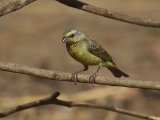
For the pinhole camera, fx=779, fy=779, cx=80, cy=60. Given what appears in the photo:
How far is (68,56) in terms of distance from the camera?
31.9 ft

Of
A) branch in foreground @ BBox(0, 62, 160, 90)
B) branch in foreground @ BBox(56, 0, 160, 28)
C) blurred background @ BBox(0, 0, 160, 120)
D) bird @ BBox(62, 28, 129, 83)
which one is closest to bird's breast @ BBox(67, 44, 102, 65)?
bird @ BBox(62, 28, 129, 83)

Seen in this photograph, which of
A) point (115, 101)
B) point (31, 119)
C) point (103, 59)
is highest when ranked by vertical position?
point (103, 59)

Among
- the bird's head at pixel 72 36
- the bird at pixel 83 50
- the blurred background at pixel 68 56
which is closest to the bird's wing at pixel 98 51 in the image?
the bird at pixel 83 50

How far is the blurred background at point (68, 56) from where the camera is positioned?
7421 mm

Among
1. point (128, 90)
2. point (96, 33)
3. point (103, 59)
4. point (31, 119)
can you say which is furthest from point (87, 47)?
point (96, 33)

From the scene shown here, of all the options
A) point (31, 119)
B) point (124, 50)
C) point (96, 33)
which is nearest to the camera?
point (31, 119)

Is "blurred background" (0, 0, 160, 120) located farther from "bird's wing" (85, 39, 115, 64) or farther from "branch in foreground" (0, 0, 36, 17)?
"branch in foreground" (0, 0, 36, 17)

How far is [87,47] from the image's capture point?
5.32 metres

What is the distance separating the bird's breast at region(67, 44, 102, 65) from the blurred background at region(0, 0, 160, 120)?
0.58 m

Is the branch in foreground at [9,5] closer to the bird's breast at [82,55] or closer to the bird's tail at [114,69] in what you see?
the bird's breast at [82,55]

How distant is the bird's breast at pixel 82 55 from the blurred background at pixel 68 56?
22.7 inches

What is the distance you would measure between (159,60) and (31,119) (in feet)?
11.8

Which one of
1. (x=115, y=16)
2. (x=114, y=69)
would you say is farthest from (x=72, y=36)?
(x=115, y=16)

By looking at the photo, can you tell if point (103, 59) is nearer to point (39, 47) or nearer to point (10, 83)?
point (10, 83)
